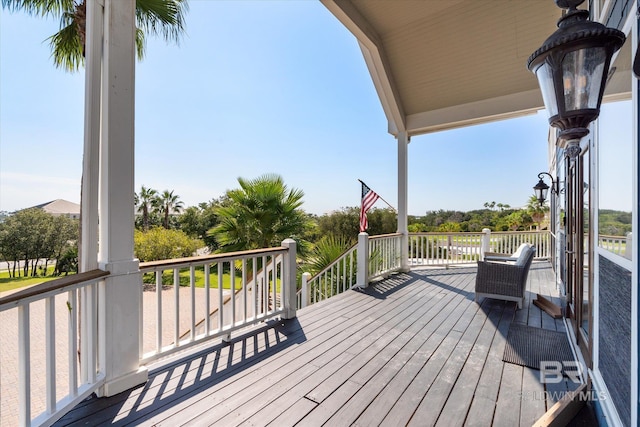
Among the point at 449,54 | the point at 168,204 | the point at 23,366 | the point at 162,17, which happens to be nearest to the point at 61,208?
the point at 23,366

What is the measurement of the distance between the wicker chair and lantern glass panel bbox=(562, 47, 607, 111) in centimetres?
360

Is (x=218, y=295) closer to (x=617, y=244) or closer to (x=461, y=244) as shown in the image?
(x=617, y=244)

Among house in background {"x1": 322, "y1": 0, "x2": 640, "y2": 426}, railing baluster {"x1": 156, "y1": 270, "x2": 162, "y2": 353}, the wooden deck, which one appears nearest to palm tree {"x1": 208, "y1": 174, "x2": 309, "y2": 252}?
house in background {"x1": 322, "y1": 0, "x2": 640, "y2": 426}

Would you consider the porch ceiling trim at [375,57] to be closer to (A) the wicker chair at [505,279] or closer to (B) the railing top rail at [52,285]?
(A) the wicker chair at [505,279]

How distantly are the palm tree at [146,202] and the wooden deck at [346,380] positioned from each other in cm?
2261

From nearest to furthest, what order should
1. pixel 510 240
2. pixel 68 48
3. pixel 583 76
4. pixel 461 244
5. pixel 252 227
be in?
pixel 583 76 → pixel 68 48 → pixel 252 227 → pixel 461 244 → pixel 510 240

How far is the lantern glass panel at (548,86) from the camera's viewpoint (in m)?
1.05

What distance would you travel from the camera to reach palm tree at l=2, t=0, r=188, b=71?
6.19 feet

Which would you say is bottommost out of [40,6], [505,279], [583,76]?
[505,279]

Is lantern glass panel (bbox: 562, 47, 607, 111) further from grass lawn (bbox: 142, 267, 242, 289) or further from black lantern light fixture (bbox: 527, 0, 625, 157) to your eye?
grass lawn (bbox: 142, 267, 242, 289)

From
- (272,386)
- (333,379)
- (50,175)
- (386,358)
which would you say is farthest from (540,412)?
(50,175)

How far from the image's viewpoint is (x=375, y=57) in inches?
199

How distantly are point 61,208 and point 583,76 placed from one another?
9.15 ft

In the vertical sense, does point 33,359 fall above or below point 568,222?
below
